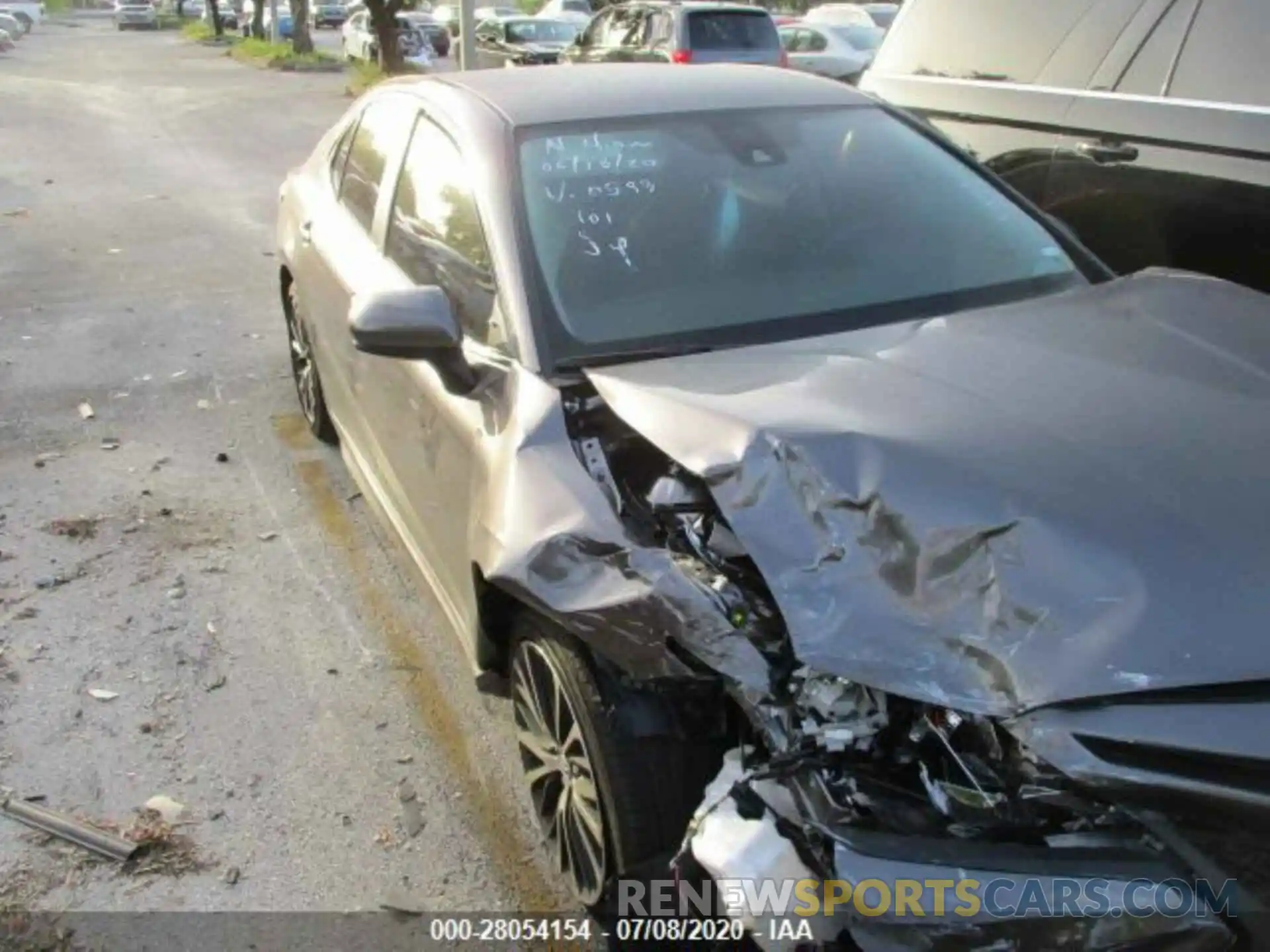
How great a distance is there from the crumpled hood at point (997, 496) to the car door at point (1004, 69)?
225cm

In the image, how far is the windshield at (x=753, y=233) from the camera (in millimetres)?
3053

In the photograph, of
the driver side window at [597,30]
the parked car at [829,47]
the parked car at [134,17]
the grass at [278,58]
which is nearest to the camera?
the driver side window at [597,30]

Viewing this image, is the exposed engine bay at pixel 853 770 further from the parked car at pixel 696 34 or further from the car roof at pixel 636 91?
the parked car at pixel 696 34

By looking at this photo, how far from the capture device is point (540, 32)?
23.9 m

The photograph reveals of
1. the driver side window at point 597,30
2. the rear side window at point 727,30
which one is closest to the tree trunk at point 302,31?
the driver side window at point 597,30

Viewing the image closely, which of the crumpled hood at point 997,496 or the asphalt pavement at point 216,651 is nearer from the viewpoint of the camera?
the crumpled hood at point 997,496

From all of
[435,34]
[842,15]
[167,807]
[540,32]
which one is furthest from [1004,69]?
[435,34]

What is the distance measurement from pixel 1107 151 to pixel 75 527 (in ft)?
13.7

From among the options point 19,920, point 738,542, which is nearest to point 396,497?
point 19,920

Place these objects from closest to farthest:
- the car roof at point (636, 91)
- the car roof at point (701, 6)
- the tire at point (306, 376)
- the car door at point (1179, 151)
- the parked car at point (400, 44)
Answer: the car roof at point (636, 91) → the car door at point (1179, 151) → the tire at point (306, 376) → the car roof at point (701, 6) → the parked car at point (400, 44)

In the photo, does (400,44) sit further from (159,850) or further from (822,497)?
(822,497)

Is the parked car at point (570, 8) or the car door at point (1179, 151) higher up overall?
the car door at point (1179, 151)

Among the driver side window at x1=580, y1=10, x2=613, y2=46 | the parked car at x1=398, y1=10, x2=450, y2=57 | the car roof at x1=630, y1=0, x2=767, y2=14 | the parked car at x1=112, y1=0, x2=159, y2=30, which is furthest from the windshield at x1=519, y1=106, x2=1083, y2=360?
the parked car at x1=112, y1=0, x2=159, y2=30

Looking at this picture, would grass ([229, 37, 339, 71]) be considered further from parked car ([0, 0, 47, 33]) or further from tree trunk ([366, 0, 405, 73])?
parked car ([0, 0, 47, 33])
